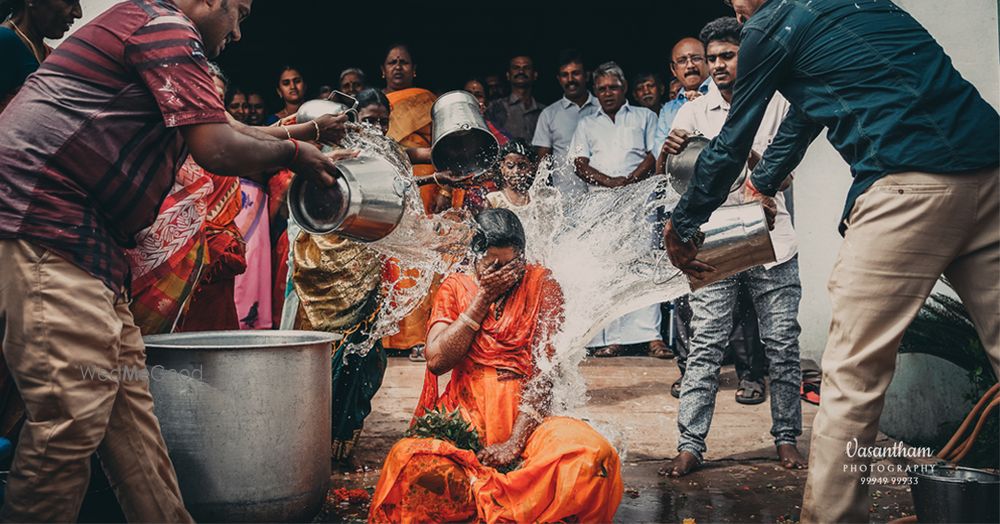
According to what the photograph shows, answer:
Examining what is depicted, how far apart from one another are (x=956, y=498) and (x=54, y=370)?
293 centimetres

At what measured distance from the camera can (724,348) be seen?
4.39m

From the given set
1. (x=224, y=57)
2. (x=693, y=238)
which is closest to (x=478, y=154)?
(x=693, y=238)

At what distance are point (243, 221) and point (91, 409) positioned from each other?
12.1 ft

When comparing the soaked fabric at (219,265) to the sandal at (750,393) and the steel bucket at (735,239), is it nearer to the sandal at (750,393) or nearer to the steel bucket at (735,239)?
the steel bucket at (735,239)

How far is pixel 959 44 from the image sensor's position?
179 inches

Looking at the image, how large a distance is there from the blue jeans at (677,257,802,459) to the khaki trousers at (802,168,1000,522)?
173cm

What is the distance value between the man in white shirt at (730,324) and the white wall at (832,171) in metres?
1.02

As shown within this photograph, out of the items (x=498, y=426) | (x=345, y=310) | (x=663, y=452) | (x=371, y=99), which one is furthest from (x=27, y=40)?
(x=663, y=452)

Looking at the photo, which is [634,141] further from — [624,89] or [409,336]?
[409,336]

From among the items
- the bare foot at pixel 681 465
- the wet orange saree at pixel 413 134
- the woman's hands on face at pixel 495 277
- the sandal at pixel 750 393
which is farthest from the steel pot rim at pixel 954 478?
the wet orange saree at pixel 413 134

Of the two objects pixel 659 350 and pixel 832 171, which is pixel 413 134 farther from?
pixel 832 171

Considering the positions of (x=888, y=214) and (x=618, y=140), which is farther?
(x=618, y=140)

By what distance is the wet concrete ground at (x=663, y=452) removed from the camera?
3773mm

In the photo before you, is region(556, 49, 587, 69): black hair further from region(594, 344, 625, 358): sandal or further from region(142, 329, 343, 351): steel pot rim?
region(142, 329, 343, 351): steel pot rim
